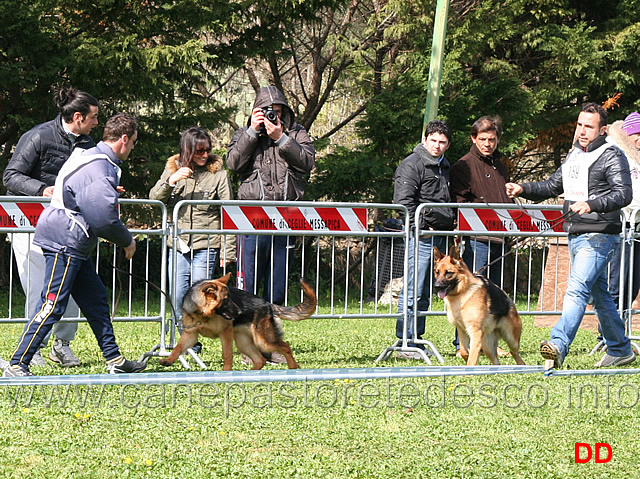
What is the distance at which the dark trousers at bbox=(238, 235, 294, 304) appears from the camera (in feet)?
25.2

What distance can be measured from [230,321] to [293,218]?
136cm

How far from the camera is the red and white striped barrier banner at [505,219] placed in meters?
8.04

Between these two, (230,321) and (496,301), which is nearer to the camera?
(230,321)

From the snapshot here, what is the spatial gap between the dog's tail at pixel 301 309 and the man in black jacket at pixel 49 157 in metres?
1.69

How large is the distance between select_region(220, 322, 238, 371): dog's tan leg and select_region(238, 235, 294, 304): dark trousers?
3.20 ft

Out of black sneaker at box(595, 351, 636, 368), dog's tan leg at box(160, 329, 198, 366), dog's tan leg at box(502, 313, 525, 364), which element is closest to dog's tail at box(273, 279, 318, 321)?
dog's tan leg at box(160, 329, 198, 366)

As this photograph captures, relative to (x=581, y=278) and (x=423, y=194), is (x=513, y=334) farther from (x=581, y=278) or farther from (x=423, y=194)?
(x=423, y=194)

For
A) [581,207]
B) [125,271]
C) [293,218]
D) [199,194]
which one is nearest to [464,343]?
[581,207]

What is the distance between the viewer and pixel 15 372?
6.02 meters

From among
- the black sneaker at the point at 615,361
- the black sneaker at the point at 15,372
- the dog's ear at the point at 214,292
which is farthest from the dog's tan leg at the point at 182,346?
the black sneaker at the point at 615,361

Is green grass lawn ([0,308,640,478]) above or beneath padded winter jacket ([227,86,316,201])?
beneath

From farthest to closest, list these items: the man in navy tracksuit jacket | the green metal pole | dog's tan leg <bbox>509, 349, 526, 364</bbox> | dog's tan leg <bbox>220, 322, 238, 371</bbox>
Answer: the green metal pole < dog's tan leg <bbox>509, 349, 526, 364</bbox> < dog's tan leg <bbox>220, 322, 238, 371</bbox> < the man in navy tracksuit jacket

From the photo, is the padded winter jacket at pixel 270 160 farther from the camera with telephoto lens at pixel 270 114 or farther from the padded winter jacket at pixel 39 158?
the padded winter jacket at pixel 39 158

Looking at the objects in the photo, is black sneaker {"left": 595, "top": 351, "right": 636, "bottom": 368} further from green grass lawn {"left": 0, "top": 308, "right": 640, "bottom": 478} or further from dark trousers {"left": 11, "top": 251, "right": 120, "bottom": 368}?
dark trousers {"left": 11, "top": 251, "right": 120, "bottom": 368}
